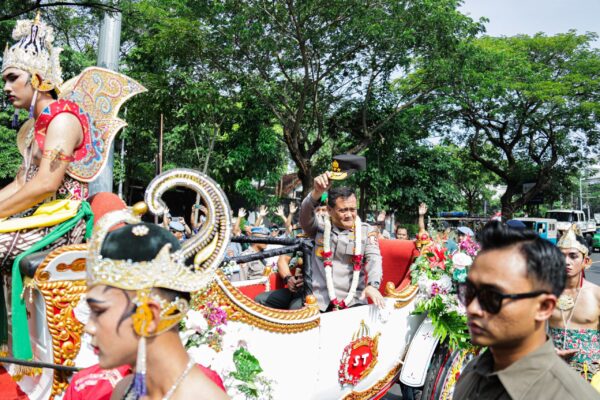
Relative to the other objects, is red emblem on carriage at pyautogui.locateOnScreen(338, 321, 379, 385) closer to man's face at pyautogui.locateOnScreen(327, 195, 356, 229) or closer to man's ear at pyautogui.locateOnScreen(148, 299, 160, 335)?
man's face at pyautogui.locateOnScreen(327, 195, 356, 229)

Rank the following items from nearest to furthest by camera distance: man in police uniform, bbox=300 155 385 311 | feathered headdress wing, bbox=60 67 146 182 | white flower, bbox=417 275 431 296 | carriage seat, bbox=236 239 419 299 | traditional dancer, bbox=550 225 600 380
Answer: feathered headdress wing, bbox=60 67 146 182
traditional dancer, bbox=550 225 600 380
man in police uniform, bbox=300 155 385 311
white flower, bbox=417 275 431 296
carriage seat, bbox=236 239 419 299

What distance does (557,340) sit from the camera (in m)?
3.31

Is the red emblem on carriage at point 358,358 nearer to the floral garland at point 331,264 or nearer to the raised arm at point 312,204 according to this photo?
the floral garland at point 331,264

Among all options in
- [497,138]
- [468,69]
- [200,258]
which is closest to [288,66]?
[468,69]

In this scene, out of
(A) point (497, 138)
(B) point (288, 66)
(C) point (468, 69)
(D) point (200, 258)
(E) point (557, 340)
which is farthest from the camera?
(A) point (497, 138)

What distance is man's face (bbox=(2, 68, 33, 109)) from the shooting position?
2.55m

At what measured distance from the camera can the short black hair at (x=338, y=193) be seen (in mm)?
4031

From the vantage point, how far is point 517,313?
1528 millimetres

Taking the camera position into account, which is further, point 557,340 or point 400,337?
point 400,337

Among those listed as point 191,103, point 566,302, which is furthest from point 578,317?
point 191,103

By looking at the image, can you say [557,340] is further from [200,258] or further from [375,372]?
[200,258]

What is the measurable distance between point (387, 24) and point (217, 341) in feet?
36.4

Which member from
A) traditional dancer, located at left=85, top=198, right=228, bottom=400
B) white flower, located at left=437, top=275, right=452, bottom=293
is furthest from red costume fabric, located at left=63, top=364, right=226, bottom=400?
white flower, located at left=437, top=275, right=452, bottom=293

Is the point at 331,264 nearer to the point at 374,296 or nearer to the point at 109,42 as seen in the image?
the point at 374,296
